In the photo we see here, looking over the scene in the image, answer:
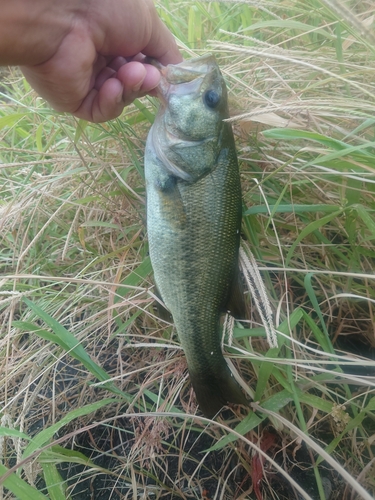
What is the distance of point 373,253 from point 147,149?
3.69 feet

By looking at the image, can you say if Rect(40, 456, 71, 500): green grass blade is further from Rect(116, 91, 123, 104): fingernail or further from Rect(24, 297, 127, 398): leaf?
Rect(116, 91, 123, 104): fingernail

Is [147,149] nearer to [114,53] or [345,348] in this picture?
[114,53]

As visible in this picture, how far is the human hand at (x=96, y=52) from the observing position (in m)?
1.54

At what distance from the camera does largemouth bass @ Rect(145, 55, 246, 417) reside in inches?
59.1

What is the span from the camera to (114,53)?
174 centimetres

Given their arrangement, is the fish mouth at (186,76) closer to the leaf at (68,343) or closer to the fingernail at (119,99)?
the fingernail at (119,99)

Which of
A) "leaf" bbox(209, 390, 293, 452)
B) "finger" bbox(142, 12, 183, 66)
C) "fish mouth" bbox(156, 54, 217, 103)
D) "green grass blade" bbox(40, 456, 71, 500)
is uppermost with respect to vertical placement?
"finger" bbox(142, 12, 183, 66)

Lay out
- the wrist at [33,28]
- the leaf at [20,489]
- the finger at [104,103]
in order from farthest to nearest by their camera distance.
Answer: the finger at [104,103], the wrist at [33,28], the leaf at [20,489]

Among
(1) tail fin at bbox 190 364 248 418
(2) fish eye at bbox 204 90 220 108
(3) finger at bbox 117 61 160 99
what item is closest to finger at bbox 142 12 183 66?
(3) finger at bbox 117 61 160 99

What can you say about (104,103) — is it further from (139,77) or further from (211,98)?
(211,98)

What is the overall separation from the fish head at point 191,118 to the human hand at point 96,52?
0.11 meters

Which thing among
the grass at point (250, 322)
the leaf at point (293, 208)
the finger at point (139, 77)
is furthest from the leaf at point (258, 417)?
the finger at point (139, 77)

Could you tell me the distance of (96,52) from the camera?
1706mm

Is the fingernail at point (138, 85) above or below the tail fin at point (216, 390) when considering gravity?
above
